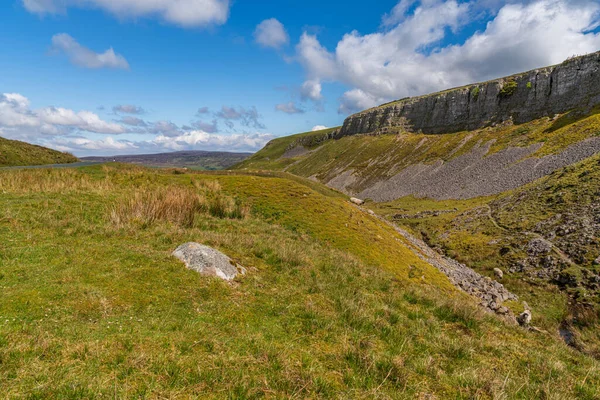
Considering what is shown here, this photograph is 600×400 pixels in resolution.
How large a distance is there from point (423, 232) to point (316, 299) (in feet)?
159

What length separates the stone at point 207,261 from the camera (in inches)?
436

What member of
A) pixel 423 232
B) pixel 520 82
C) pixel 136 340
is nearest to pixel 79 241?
pixel 136 340

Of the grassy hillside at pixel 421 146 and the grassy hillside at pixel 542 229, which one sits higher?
the grassy hillside at pixel 421 146

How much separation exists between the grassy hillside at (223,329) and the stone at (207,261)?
0.45m

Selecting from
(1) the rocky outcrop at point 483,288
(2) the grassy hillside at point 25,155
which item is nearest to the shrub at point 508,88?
(1) the rocky outcrop at point 483,288

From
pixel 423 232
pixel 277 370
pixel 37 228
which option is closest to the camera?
pixel 277 370

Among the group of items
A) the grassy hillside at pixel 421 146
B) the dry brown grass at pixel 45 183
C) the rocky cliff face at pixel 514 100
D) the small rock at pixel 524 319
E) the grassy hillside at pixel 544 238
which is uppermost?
the rocky cliff face at pixel 514 100

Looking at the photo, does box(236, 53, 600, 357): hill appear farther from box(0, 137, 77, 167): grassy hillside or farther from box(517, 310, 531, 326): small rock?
box(0, 137, 77, 167): grassy hillside

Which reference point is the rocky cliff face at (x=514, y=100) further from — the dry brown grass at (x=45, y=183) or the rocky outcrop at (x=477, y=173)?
the dry brown grass at (x=45, y=183)

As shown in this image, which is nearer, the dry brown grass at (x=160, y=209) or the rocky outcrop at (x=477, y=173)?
the dry brown grass at (x=160, y=209)

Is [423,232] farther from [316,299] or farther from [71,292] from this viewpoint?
[71,292]

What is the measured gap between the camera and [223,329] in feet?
26.2

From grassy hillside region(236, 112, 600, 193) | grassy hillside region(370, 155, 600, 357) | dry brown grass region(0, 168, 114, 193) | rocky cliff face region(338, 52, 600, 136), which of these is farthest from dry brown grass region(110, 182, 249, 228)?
rocky cliff face region(338, 52, 600, 136)

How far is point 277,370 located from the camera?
6512 mm
